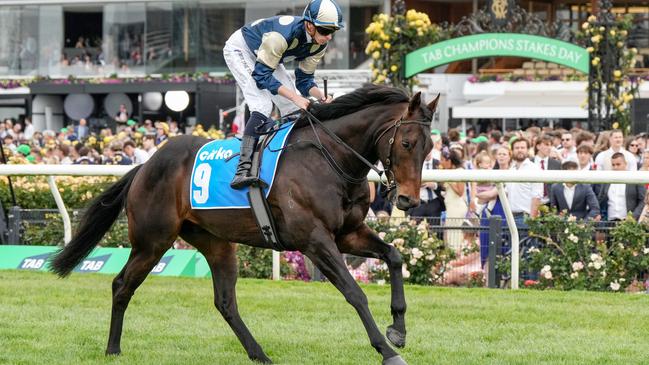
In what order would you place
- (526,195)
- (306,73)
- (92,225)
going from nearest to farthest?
(306,73) < (92,225) < (526,195)

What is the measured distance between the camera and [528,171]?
8516mm

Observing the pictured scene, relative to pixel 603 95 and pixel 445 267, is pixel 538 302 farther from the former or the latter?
pixel 603 95

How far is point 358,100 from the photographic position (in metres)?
5.81

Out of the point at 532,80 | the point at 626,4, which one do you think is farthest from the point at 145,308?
the point at 626,4

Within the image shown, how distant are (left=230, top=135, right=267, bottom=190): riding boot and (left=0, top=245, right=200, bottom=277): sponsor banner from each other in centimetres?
381

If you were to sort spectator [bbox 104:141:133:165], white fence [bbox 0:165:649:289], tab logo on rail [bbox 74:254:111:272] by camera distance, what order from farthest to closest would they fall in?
spectator [bbox 104:141:133:165]
tab logo on rail [bbox 74:254:111:272]
white fence [bbox 0:165:649:289]

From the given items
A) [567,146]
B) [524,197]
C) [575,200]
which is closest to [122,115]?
[567,146]

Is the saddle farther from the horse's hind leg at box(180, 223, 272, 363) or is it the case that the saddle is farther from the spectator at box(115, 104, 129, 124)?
the spectator at box(115, 104, 129, 124)

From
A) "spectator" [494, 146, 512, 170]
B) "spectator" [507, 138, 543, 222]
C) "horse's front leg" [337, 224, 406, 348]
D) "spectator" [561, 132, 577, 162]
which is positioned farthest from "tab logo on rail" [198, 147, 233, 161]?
"spectator" [561, 132, 577, 162]

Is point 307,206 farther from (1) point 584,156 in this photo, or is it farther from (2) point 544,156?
(2) point 544,156

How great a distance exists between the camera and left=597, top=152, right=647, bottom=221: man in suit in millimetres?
9078

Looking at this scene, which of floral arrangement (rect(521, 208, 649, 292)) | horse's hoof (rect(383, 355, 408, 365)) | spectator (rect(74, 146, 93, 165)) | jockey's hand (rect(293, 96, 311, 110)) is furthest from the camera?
spectator (rect(74, 146, 93, 165))

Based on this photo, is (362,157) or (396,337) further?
(362,157)

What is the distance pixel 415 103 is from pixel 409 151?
228mm
